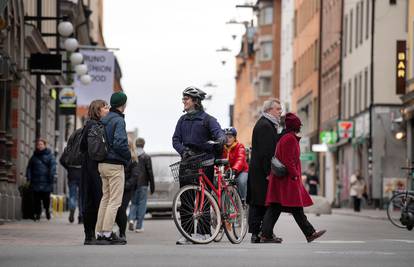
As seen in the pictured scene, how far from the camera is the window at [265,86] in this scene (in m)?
125

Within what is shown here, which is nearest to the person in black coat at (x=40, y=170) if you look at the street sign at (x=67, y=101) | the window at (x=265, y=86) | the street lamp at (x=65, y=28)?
the street lamp at (x=65, y=28)

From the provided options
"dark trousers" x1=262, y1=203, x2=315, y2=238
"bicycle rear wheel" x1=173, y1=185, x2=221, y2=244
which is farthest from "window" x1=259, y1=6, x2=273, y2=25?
"bicycle rear wheel" x1=173, y1=185, x2=221, y2=244

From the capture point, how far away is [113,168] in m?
19.0

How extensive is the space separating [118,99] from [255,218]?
2509 mm

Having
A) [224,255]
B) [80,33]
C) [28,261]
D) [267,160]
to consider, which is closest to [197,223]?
[267,160]

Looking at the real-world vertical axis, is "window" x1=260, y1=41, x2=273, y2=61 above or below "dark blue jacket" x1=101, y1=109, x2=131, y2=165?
above

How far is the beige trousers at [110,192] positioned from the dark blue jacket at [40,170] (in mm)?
15543

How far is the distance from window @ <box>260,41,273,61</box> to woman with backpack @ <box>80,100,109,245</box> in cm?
10470

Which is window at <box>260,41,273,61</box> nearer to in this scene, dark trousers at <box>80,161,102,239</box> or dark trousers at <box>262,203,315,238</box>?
dark trousers at <box>80,161,102,239</box>

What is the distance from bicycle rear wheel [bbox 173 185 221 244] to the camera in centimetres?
1855

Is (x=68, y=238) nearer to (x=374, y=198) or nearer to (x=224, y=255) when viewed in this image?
(x=224, y=255)

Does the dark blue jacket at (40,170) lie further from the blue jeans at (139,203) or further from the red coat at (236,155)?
the red coat at (236,155)

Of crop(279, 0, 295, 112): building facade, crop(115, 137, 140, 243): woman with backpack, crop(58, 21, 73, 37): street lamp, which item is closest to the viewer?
crop(115, 137, 140, 243): woman with backpack

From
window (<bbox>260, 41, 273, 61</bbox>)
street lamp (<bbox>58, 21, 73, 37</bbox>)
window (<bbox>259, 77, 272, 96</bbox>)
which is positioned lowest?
street lamp (<bbox>58, 21, 73, 37</bbox>)
